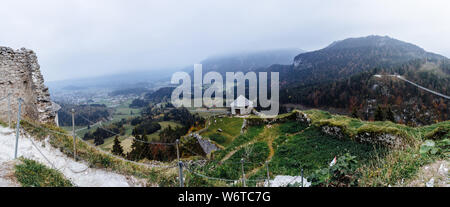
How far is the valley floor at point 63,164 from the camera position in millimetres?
6168

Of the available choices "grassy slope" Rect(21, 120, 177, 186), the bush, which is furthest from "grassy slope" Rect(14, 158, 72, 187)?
the bush

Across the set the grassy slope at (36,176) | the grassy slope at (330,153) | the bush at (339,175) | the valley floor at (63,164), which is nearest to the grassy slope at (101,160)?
the valley floor at (63,164)

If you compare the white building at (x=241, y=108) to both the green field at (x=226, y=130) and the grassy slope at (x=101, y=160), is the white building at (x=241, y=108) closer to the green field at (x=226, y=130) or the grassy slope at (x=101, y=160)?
the green field at (x=226, y=130)

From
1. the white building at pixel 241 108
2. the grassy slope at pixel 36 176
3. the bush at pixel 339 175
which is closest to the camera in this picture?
the grassy slope at pixel 36 176

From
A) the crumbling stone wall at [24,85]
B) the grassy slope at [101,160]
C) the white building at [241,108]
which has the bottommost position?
the white building at [241,108]

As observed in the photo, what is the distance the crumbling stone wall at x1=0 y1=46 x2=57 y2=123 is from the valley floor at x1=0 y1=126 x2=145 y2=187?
2798 mm

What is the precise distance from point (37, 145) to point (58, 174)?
8.67 feet

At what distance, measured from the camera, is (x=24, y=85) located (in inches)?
392

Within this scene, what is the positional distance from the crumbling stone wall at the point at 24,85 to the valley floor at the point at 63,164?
2798 millimetres

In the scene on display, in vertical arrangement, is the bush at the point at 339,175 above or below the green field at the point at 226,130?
above

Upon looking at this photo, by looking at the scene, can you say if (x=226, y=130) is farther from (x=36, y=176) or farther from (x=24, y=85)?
(x=36, y=176)

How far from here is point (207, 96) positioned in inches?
5153

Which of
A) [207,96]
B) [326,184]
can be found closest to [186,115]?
[207,96]
